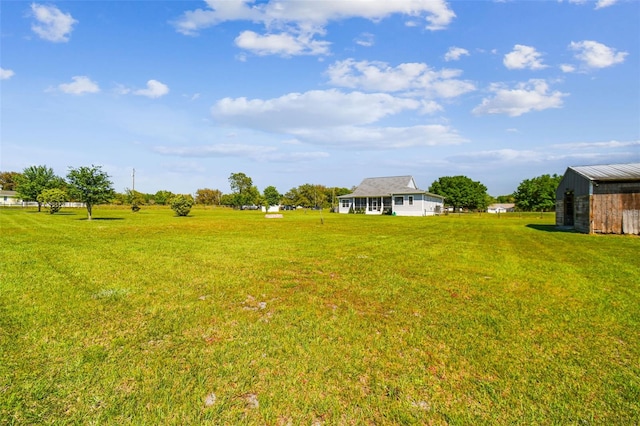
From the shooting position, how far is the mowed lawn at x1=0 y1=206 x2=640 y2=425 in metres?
2.93

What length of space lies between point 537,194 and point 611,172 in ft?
195

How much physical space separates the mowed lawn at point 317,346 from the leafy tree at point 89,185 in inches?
927

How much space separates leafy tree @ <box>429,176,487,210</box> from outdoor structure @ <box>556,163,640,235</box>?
2170 inches

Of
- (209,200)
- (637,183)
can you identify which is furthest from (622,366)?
(209,200)

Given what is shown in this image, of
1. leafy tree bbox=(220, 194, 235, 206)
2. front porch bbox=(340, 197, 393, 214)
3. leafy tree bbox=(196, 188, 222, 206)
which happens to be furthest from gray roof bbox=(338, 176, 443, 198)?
leafy tree bbox=(196, 188, 222, 206)

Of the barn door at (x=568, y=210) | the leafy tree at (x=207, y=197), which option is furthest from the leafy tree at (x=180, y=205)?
the leafy tree at (x=207, y=197)

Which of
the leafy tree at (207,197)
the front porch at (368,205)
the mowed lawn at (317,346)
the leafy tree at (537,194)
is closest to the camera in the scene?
the mowed lawn at (317,346)

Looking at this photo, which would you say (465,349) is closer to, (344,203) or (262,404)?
(262,404)

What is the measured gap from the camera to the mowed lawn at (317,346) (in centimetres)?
293

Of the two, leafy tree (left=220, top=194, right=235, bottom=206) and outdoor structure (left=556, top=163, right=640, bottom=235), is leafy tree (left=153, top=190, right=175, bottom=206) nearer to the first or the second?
leafy tree (left=220, top=194, right=235, bottom=206)

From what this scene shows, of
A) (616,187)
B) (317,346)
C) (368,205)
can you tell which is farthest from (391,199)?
(317,346)

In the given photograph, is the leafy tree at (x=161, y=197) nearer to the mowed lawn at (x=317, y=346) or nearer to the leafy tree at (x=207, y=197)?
the leafy tree at (x=207, y=197)

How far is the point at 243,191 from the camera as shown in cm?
10512

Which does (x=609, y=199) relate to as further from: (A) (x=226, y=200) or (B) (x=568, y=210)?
(A) (x=226, y=200)
